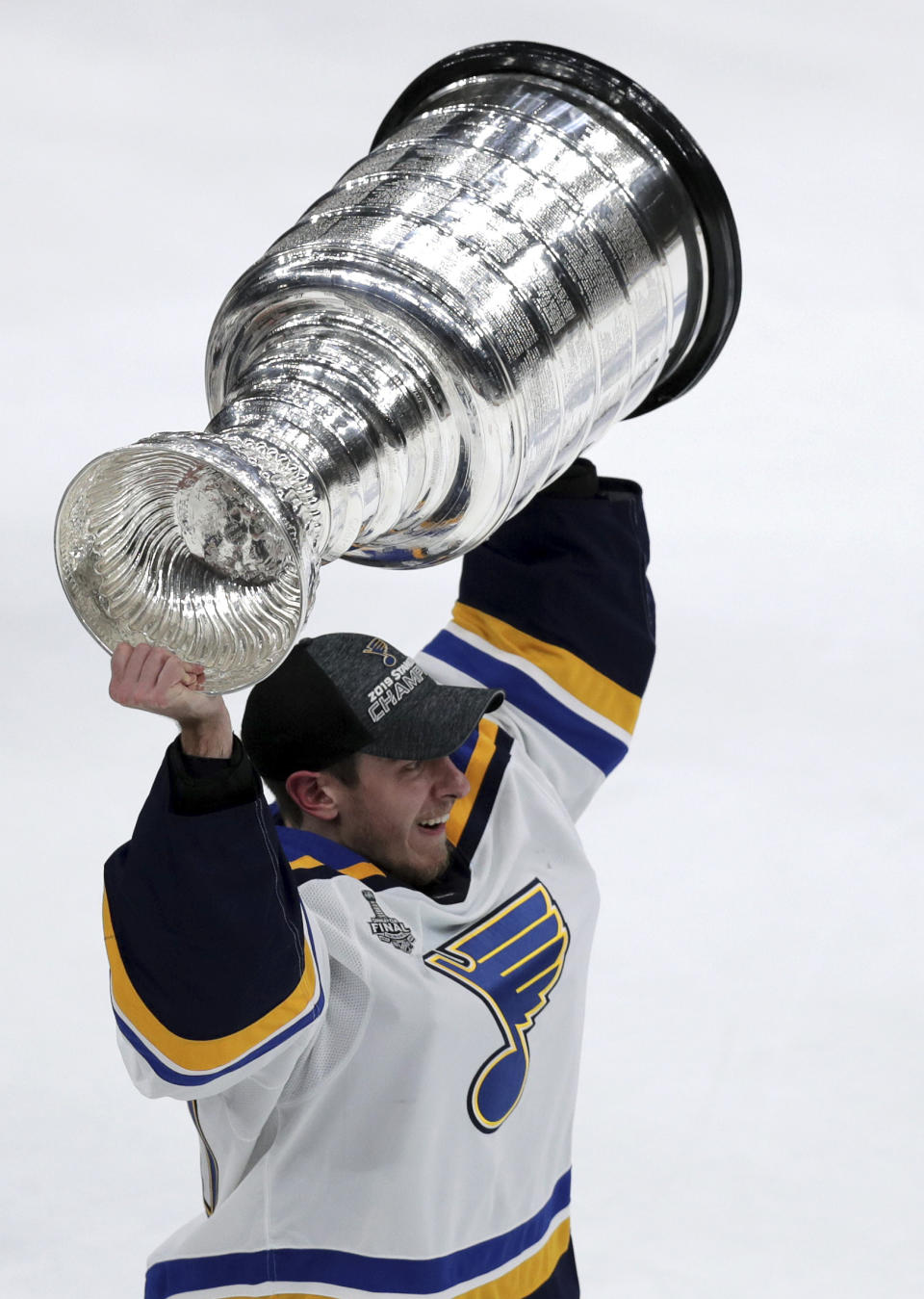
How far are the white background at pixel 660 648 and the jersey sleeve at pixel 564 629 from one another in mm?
897

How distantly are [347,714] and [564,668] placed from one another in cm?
21

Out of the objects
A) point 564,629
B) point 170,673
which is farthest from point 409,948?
point 170,673

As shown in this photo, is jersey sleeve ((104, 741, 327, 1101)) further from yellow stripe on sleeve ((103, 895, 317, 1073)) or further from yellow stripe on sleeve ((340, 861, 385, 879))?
yellow stripe on sleeve ((340, 861, 385, 879))

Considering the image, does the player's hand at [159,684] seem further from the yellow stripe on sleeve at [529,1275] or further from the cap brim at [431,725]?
the yellow stripe on sleeve at [529,1275]

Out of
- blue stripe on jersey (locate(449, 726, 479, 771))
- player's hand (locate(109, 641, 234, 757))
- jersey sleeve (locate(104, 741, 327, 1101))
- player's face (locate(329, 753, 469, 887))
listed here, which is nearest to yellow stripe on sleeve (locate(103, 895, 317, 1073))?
jersey sleeve (locate(104, 741, 327, 1101))

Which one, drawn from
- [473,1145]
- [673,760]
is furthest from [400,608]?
[473,1145]

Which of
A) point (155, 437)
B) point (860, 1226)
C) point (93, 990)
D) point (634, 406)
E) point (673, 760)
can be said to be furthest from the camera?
point (673, 760)

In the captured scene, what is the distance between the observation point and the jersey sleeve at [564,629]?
55.6 inches

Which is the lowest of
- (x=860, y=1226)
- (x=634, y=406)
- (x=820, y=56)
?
(x=860, y=1226)

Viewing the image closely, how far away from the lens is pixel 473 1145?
1245 millimetres

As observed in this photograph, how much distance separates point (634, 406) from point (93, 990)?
1.54 m

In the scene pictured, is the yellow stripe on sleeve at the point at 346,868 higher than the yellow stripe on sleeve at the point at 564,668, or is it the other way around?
the yellow stripe on sleeve at the point at 564,668

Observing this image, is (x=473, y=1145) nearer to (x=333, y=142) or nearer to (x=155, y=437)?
(x=155, y=437)

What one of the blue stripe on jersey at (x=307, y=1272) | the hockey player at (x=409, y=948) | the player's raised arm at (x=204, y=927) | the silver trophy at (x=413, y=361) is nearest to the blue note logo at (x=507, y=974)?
the hockey player at (x=409, y=948)
